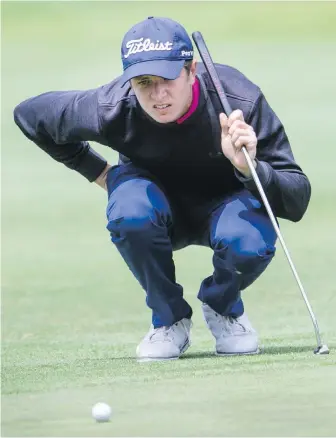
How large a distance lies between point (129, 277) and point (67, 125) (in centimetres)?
235

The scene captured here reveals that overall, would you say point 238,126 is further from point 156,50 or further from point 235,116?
point 156,50

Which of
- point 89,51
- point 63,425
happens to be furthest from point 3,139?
point 63,425

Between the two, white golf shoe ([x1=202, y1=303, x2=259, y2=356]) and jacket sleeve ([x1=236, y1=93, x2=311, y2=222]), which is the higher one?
jacket sleeve ([x1=236, y1=93, x2=311, y2=222])

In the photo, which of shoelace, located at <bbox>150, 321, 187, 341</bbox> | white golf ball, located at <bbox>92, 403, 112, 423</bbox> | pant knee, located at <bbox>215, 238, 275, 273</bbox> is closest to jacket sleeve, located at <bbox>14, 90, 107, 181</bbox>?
pant knee, located at <bbox>215, 238, 275, 273</bbox>

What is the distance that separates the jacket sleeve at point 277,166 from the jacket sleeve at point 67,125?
634mm

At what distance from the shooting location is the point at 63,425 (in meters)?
4.23

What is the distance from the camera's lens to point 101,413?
4.27m

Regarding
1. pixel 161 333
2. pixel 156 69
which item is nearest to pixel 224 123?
pixel 156 69

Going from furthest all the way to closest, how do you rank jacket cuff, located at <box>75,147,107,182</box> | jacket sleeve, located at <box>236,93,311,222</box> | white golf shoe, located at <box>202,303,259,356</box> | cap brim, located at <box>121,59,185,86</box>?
1. jacket cuff, located at <box>75,147,107,182</box>
2. white golf shoe, located at <box>202,303,259,356</box>
3. jacket sleeve, located at <box>236,93,311,222</box>
4. cap brim, located at <box>121,59,185,86</box>

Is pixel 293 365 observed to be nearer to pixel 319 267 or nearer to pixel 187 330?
pixel 187 330

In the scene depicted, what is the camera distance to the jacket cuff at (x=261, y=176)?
5.38m

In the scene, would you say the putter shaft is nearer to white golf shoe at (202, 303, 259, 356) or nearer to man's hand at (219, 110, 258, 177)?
man's hand at (219, 110, 258, 177)

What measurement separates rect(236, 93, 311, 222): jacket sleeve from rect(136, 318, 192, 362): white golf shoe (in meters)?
0.65

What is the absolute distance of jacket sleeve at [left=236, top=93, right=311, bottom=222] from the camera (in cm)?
548
